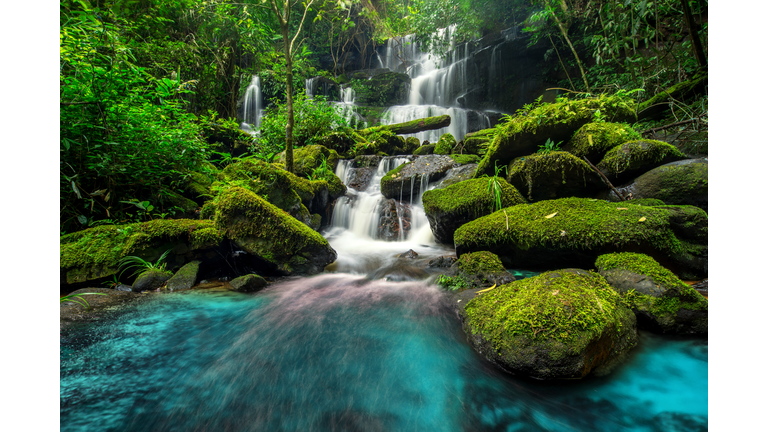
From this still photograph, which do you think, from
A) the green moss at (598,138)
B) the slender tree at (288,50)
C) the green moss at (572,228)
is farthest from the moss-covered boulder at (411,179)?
the green moss at (572,228)

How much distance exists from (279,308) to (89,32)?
4280 millimetres

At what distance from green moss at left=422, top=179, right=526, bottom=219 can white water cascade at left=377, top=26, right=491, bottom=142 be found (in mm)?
8573

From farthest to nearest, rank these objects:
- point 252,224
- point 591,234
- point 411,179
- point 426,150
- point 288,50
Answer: point 426,150
point 411,179
point 288,50
point 252,224
point 591,234

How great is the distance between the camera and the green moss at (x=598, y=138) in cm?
446

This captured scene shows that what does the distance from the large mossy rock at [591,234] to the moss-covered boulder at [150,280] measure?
13.5 feet

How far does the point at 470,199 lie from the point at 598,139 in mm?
2183

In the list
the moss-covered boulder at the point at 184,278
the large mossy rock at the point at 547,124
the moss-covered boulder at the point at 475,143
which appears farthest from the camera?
the moss-covered boulder at the point at 475,143

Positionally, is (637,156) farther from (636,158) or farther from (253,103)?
(253,103)

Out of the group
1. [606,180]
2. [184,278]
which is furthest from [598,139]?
[184,278]

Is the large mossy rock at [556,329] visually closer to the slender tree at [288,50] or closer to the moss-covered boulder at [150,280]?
the moss-covered boulder at [150,280]

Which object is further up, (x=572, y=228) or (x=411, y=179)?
(x=411, y=179)

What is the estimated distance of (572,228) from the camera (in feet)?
10.6

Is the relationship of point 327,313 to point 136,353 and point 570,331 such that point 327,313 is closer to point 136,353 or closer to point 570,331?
point 136,353

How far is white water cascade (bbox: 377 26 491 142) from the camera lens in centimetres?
1380
